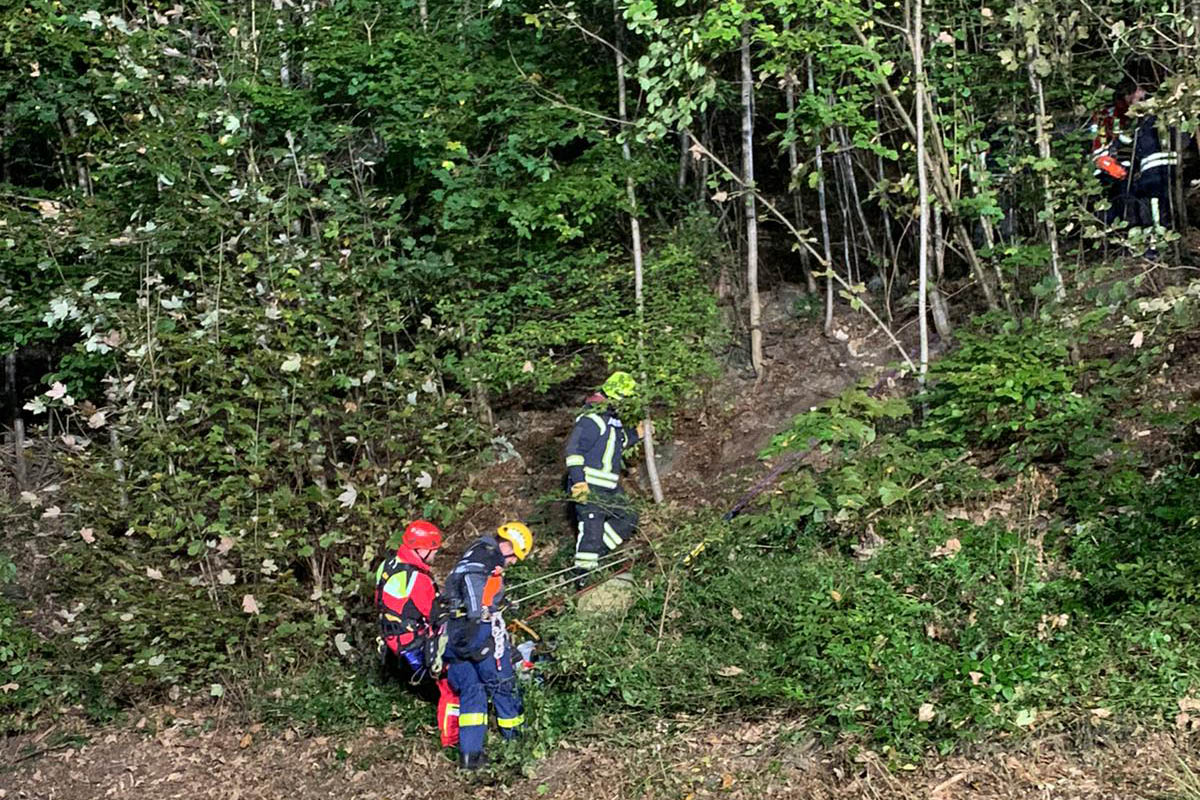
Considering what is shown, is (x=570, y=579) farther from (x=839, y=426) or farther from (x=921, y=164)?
(x=921, y=164)

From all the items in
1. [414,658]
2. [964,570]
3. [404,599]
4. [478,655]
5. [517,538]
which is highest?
[517,538]

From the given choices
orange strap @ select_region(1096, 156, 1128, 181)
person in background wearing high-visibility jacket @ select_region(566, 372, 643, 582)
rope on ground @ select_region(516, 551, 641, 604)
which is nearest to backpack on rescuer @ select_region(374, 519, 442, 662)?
rope on ground @ select_region(516, 551, 641, 604)

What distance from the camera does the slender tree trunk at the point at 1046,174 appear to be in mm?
8500

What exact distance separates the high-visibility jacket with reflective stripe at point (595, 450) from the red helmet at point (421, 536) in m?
1.74

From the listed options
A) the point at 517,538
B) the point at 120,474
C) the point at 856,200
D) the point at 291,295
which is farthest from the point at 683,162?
the point at 120,474

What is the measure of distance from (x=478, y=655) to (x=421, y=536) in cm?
106

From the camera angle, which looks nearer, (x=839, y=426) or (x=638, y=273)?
(x=839, y=426)

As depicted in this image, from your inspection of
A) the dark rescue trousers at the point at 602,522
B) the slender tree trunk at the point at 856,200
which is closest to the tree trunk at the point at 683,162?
the slender tree trunk at the point at 856,200

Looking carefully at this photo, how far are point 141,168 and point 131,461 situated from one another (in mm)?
2692

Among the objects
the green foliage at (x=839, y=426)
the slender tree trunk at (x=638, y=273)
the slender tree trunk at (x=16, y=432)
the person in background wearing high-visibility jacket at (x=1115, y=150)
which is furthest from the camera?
the slender tree trunk at (x=16, y=432)

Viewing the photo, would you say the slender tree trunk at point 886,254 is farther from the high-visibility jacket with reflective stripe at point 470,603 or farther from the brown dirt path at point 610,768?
the brown dirt path at point 610,768

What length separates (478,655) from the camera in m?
7.48

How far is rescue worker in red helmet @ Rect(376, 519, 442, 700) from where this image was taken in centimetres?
781

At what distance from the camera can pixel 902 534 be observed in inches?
288
